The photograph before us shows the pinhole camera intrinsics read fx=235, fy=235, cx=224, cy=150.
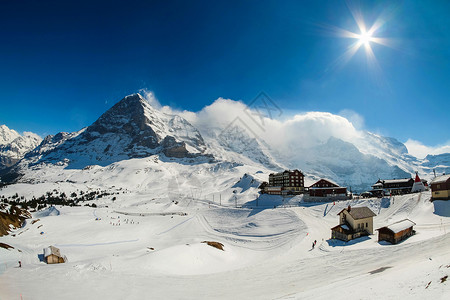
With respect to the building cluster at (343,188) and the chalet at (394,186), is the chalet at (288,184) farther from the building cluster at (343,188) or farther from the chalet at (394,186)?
the chalet at (394,186)

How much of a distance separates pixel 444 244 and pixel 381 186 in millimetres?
64570

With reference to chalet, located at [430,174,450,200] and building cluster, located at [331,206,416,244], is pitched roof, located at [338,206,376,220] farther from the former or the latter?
chalet, located at [430,174,450,200]

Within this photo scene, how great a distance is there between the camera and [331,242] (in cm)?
4038

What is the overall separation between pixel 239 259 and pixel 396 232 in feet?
80.0

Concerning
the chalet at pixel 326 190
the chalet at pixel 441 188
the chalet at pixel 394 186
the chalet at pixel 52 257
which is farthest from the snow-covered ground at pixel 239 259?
the chalet at pixel 394 186

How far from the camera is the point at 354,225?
41.1m

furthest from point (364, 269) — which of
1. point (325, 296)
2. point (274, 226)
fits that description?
point (274, 226)

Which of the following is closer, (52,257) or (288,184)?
(52,257)

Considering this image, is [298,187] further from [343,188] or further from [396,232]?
[396,232]

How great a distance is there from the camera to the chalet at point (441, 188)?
4841cm

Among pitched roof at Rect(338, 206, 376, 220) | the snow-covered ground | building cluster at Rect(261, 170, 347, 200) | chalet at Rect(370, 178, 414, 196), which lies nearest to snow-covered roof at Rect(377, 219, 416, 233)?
the snow-covered ground

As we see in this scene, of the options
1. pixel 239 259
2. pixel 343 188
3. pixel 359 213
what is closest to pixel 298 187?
pixel 343 188

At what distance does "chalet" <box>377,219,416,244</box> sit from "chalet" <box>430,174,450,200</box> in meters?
19.5

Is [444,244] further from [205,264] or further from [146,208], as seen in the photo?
[146,208]
